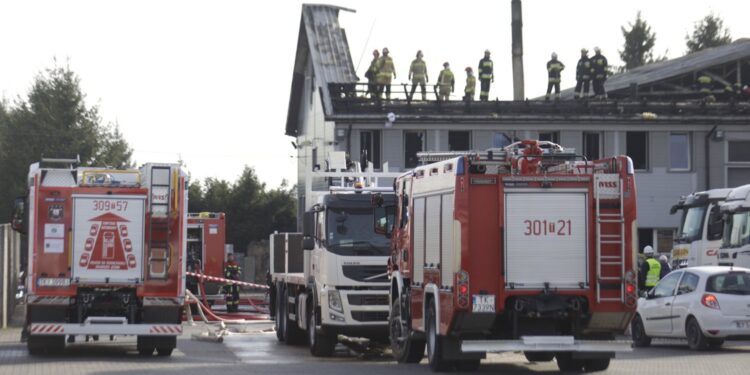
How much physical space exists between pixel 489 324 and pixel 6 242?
16911mm

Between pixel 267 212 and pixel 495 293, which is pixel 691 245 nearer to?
pixel 495 293

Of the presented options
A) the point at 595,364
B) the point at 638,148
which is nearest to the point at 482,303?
the point at 595,364

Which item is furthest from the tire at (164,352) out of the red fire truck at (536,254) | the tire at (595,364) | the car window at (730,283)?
the car window at (730,283)

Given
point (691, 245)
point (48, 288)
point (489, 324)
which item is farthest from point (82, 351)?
point (691, 245)

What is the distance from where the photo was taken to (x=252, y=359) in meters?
21.8

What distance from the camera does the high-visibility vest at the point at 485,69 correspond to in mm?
48875

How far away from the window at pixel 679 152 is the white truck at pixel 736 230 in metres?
20.6

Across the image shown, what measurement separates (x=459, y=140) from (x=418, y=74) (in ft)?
9.17

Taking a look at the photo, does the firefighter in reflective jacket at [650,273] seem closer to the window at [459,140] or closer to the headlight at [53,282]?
the headlight at [53,282]

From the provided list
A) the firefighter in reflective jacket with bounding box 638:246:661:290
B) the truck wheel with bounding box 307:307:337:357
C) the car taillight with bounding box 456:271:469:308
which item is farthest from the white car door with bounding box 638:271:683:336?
the car taillight with bounding box 456:271:469:308

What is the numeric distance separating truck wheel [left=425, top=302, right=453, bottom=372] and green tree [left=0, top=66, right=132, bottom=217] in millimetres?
43445

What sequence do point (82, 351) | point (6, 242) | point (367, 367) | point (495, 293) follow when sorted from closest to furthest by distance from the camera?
point (495, 293)
point (367, 367)
point (82, 351)
point (6, 242)

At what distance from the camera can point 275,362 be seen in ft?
68.7

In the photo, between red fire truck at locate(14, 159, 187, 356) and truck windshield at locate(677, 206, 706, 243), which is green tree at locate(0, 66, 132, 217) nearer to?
truck windshield at locate(677, 206, 706, 243)
